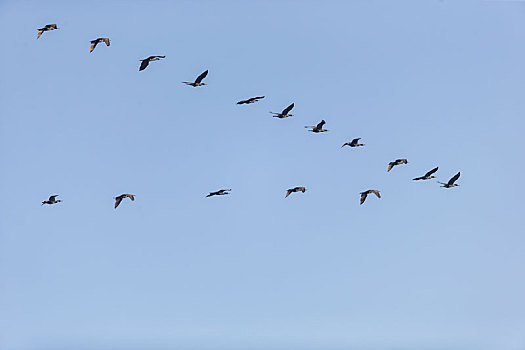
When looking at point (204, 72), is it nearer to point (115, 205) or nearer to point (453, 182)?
point (115, 205)

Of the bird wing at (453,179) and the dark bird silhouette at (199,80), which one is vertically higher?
the dark bird silhouette at (199,80)

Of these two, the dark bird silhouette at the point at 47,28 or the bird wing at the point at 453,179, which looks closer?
the dark bird silhouette at the point at 47,28

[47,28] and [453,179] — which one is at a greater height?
[47,28]

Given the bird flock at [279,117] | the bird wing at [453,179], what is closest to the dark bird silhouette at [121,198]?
the bird flock at [279,117]

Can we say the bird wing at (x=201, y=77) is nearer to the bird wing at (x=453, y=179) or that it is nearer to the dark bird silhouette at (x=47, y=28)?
the dark bird silhouette at (x=47, y=28)

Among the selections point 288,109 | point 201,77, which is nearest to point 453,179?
point 288,109

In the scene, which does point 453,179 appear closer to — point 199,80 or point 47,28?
point 199,80

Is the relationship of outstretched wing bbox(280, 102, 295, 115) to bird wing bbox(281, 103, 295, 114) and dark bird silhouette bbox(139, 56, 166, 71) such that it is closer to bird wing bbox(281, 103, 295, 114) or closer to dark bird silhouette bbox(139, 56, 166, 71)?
bird wing bbox(281, 103, 295, 114)

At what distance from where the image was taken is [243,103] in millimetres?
89500

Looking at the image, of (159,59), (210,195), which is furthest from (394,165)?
(159,59)

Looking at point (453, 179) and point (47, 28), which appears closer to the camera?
point (47, 28)

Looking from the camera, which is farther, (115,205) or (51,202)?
(51,202)

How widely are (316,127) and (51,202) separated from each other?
26.6 m

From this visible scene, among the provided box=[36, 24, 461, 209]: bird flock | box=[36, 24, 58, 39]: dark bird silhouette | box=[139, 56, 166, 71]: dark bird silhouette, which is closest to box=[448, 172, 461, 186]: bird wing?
box=[36, 24, 461, 209]: bird flock
